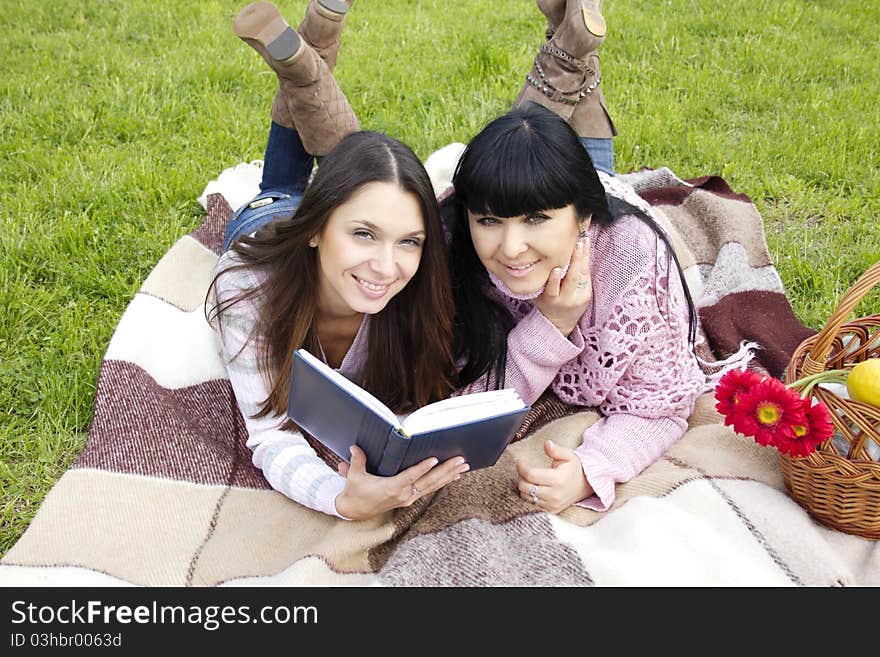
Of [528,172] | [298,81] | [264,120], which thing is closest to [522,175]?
[528,172]

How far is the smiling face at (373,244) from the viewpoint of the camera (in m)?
2.36

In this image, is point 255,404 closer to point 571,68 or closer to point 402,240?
point 402,240

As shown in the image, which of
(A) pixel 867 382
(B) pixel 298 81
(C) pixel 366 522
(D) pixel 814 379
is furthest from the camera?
(B) pixel 298 81

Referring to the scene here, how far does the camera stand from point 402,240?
2.41m

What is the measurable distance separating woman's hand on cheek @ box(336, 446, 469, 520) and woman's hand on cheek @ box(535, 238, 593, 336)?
56cm

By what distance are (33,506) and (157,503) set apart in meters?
0.42

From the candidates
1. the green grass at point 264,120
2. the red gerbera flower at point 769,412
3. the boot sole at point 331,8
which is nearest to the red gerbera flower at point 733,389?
the red gerbera flower at point 769,412

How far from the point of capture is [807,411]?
2092mm

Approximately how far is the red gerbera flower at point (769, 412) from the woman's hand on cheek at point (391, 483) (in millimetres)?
681

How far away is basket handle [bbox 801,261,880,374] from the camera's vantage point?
224cm

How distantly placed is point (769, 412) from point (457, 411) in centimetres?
74

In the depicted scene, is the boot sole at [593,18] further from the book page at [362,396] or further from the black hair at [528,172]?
the book page at [362,396]

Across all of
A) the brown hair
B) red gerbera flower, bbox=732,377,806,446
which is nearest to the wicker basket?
red gerbera flower, bbox=732,377,806,446

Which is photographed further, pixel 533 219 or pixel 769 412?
pixel 533 219
